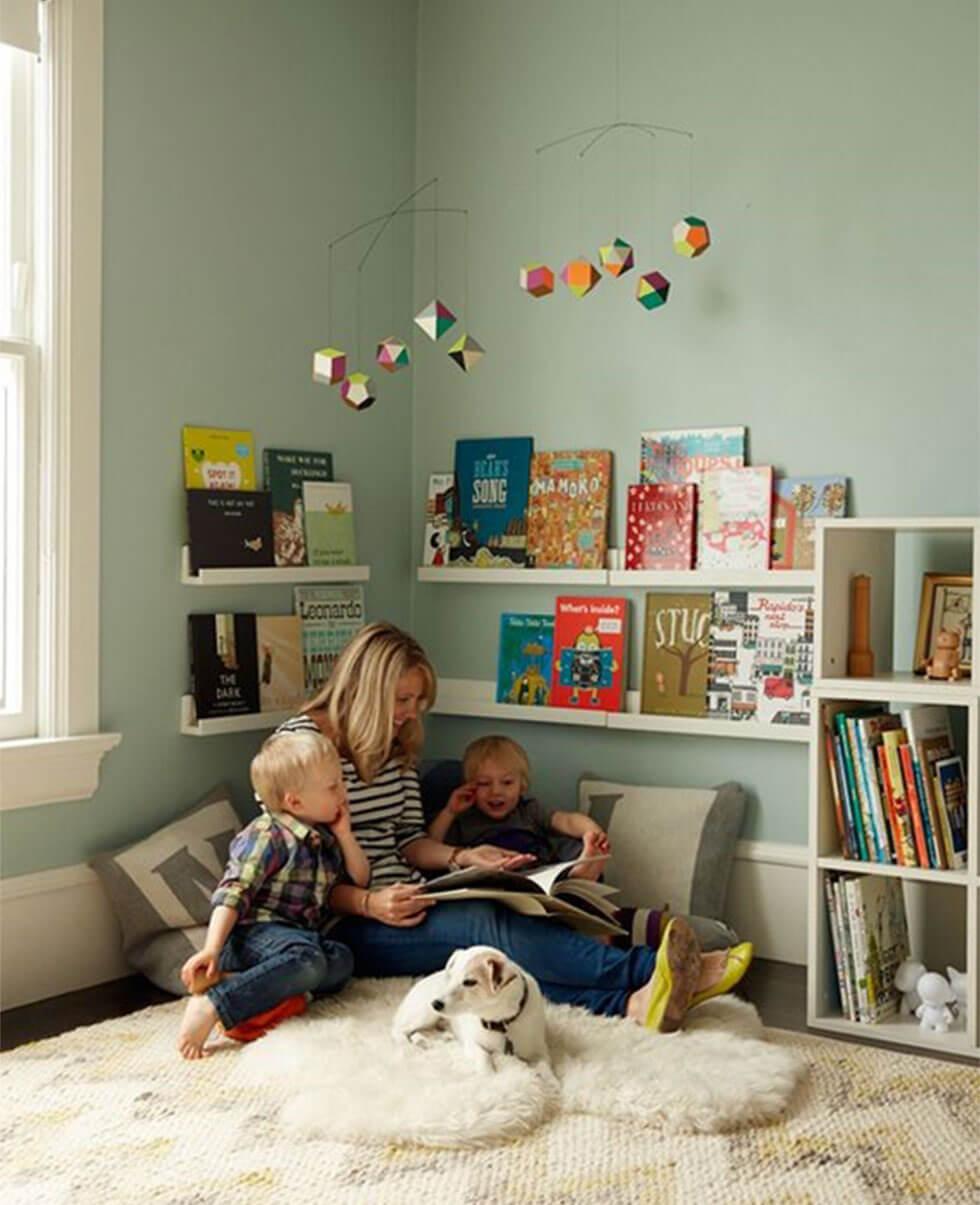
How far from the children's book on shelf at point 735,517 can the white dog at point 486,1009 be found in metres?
1.20

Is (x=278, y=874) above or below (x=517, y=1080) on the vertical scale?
above

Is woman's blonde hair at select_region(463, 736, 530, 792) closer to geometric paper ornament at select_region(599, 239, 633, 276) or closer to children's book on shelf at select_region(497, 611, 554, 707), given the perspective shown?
children's book on shelf at select_region(497, 611, 554, 707)

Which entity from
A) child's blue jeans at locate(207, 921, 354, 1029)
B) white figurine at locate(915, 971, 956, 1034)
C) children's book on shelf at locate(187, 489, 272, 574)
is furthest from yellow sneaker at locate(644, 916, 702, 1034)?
children's book on shelf at locate(187, 489, 272, 574)

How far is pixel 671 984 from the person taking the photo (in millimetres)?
2641

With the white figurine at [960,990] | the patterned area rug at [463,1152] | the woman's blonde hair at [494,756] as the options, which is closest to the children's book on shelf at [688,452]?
the woman's blonde hair at [494,756]

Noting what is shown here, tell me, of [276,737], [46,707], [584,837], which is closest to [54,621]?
[46,707]

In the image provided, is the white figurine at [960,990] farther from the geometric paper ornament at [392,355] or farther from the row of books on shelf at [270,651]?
the geometric paper ornament at [392,355]

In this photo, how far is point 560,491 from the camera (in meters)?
3.64

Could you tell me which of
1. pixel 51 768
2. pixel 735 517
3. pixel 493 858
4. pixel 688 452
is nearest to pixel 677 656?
pixel 735 517

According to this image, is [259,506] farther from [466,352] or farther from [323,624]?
[466,352]

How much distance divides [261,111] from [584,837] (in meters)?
1.80

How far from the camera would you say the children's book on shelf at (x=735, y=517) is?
3320mm

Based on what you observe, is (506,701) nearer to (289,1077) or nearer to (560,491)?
(560,491)

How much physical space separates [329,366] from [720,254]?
3.01 ft
